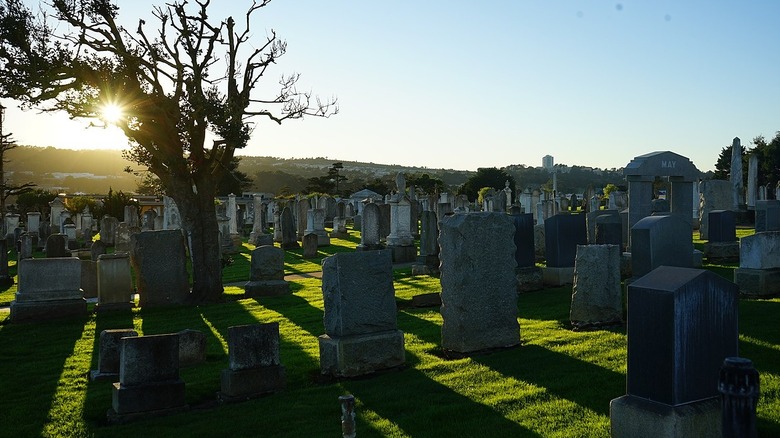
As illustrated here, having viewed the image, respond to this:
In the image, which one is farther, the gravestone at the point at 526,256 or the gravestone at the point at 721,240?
the gravestone at the point at 721,240

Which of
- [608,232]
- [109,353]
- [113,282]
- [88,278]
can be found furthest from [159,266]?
[608,232]

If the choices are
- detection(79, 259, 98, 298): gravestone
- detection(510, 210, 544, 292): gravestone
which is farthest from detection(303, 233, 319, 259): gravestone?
detection(510, 210, 544, 292): gravestone

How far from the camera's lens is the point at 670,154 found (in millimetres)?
17312

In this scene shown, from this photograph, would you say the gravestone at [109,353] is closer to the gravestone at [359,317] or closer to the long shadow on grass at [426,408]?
the gravestone at [359,317]

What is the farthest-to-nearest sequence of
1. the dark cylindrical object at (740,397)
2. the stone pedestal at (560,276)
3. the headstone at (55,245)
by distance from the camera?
1. the headstone at (55,245)
2. the stone pedestal at (560,276)
3. the dark cylindrical object at (740,397)

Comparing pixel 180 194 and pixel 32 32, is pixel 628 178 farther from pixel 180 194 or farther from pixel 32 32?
pixel 32 32

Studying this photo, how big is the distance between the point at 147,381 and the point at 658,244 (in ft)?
25.5

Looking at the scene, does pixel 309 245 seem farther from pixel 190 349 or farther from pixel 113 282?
pixel 190 349

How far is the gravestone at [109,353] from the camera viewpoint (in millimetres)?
9016

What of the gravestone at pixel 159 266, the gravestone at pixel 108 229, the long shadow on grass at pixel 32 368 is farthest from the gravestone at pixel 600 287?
the gravestone at pixel 108 229

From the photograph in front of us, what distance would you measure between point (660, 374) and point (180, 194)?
13.6m

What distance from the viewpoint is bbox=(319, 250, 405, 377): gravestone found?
8578mm

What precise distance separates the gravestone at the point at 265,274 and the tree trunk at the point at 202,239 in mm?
839

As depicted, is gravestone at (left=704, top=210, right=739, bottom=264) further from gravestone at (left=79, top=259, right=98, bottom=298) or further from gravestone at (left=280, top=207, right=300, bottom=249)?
gravestone at (left=280, top=207, right=300, bottom=249)
